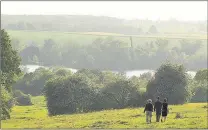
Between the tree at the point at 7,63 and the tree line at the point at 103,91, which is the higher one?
the tree at the point at 7,63

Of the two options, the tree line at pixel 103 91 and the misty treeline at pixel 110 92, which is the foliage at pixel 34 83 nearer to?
the tree line at pixel 103 91

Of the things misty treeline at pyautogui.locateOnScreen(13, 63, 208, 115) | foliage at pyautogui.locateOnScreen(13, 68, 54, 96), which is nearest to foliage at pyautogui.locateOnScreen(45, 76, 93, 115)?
misty treeline at pyautogui.locateOnScreen(13, 63, 208, 115)

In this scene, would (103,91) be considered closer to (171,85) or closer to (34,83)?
(171,85)

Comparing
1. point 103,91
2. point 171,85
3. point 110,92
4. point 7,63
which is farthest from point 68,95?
point 171,85

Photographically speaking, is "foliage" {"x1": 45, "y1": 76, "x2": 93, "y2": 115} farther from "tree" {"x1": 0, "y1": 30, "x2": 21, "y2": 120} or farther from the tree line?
"tree" {"x1": 0, "y1": 30, "x2": 21, "y2": 120}

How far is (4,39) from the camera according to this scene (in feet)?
186

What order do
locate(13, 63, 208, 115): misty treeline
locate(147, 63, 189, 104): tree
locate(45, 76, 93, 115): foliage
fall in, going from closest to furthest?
locate(45, 76, 93, 115): foliage
locate(13, 63, 208, 115): misty treeline
locate(147, 63, 189, 104): tree

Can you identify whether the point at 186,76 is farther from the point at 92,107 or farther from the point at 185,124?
the point at 185,124

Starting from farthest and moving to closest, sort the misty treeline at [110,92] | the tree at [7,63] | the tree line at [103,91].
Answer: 1. the misty treeline at [110,92]
2. the tree line at [103,91]
3. the tree at [7,63]

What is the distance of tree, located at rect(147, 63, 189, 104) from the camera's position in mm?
68000

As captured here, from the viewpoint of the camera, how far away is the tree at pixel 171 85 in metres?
68.0

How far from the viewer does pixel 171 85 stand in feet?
225

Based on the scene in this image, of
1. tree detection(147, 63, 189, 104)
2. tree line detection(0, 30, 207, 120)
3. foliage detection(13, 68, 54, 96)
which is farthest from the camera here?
foliage detection(13, 68, 54, 96)

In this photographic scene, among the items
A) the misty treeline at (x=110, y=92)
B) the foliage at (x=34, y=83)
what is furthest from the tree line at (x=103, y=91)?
the foliage at (x=34, y=83)
